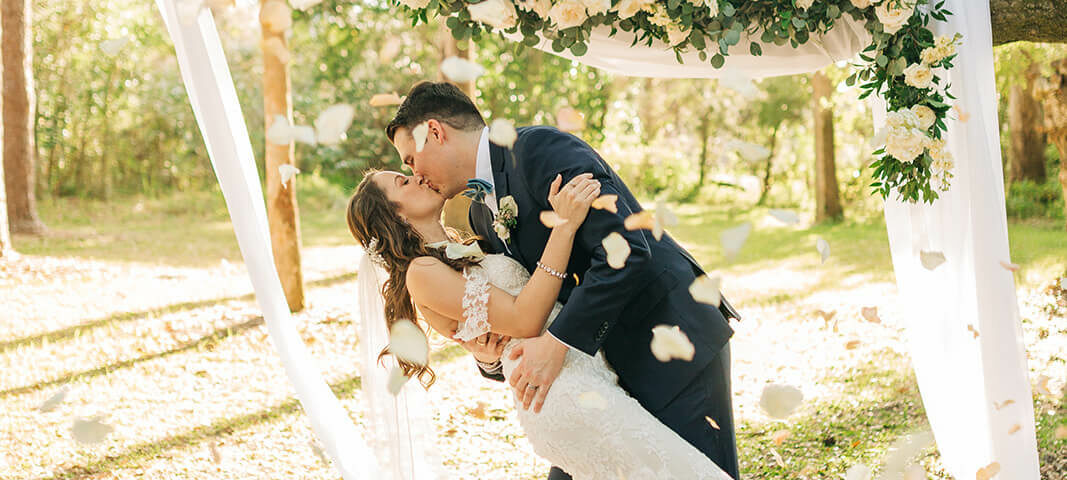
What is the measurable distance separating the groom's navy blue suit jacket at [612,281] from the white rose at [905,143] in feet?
2.39

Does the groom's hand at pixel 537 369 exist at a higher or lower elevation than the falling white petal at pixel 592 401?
higher

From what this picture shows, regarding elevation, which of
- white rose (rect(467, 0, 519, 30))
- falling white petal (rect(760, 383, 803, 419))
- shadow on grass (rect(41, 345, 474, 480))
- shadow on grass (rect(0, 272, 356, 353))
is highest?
white rose (rect(467, 0, 519, 30))

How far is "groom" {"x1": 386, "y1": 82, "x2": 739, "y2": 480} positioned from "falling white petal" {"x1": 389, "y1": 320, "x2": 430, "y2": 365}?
0.28 m

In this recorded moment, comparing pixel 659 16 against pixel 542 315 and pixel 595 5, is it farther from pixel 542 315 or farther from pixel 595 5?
pixel 542 315

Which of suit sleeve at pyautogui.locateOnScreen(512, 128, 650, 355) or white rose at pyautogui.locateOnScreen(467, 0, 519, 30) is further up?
white rose at pyautogui.locateOnScreen(467, 0, 519, 30)

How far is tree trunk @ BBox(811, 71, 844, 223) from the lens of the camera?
1227 centimetres

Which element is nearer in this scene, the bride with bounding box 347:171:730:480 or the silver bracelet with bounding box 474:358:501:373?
the bride with bounding box 347:171:730:480

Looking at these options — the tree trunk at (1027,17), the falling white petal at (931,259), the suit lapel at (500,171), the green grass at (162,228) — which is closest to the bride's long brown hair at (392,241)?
the suit lapel at (500,171)

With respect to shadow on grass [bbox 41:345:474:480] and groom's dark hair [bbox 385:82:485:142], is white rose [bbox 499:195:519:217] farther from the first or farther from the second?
shadow on grass [bbox 41:345:474:480]

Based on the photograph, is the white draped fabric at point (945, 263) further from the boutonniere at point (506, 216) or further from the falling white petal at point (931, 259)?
the boutonniere at point (506, 216)

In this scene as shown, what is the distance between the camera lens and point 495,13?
7.47ft

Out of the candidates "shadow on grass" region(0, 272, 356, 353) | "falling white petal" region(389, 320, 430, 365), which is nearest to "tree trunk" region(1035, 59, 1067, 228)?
"falling white petal" region(389, 320, 430, 365)

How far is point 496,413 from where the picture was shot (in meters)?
4.68

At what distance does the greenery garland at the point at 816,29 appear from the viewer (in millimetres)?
2287
